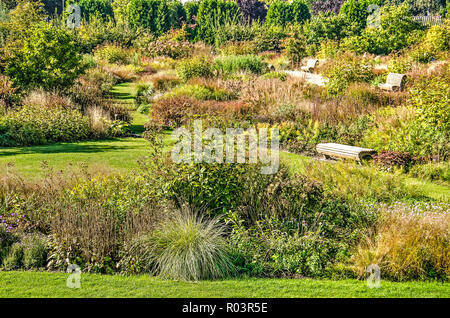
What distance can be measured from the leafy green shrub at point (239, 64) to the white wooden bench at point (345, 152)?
10011 mm

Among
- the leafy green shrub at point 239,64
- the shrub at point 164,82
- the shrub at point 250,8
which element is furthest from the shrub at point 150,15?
the shrub at point 164,82

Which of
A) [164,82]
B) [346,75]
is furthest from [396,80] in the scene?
[164,82]

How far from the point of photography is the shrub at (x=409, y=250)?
5227 mm

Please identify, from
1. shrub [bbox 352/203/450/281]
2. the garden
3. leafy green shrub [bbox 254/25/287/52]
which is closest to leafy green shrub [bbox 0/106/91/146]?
the garden

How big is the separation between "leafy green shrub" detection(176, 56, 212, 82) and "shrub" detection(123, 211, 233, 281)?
13085 millimetres

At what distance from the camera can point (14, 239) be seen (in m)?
5.65

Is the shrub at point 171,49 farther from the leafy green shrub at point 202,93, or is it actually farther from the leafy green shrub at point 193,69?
the leafy green shrub at point 202,93

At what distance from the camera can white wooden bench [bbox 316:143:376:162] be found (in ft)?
31.6

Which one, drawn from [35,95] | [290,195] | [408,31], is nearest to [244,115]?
[35,95]

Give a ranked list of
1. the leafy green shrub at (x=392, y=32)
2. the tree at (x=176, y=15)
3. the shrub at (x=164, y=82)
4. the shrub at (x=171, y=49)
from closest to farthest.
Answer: the shrub at (x=164, y=82) < the shrub at (x=171, y=49) < the leafy green shrub at (x=392, y=32) < the tree at (x=176, y=15)

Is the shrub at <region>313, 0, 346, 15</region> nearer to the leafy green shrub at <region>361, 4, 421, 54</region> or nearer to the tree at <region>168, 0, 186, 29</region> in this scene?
the tree at <region>168, 0, 186, 29</region>

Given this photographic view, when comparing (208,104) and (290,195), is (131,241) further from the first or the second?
(208,104)

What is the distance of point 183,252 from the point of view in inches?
201
